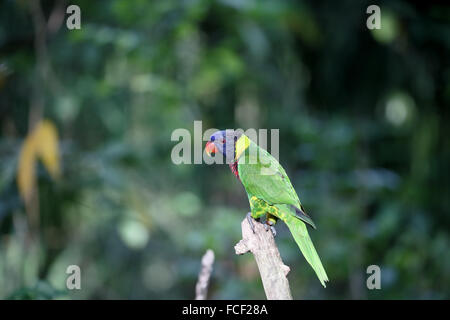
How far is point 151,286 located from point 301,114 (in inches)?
93.4

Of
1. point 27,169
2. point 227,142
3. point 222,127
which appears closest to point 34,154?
point 27,169

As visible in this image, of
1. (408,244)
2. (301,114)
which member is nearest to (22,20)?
(301,114)

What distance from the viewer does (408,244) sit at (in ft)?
12.5

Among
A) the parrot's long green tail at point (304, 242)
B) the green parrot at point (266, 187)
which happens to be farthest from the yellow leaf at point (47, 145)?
the parrot's long green tail at point (304, 242)

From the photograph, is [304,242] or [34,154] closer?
[304,242]

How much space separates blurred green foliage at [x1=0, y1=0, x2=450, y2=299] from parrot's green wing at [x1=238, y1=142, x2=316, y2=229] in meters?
1.58

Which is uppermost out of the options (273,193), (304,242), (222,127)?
(222,127)

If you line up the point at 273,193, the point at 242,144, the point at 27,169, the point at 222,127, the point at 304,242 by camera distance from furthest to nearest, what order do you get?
the point at 222,127 < the point at 27,169 < the point at 242,144 < the point at 273,193 < the point at 304,242

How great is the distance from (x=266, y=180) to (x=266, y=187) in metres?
0.04

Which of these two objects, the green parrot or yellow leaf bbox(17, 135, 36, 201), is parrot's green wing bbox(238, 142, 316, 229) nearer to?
the green parrot

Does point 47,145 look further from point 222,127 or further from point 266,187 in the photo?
point 222,127

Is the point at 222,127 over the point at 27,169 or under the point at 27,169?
over

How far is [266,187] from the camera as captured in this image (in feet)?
5.56

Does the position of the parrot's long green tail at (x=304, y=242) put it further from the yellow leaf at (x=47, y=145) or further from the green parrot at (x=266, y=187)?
the yellow leaf at (x=47, y=145)
